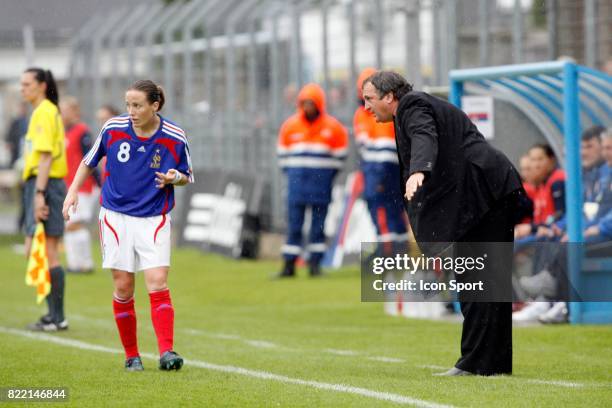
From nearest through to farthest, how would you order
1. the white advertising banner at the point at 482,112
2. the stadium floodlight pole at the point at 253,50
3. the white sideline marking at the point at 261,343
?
the white sideline marking at the point at 261,343
the white advertising banner at the point at 482,112
the stadium floodlight pole at the point at 253,50

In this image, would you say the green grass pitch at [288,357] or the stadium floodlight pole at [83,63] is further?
the stadium floodlight pole at [83,63]

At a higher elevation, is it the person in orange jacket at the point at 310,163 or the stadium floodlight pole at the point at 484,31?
the stadium floodlight pole at the point at 484,31

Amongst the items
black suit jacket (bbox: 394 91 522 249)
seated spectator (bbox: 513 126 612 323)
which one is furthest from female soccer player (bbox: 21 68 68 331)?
black suit jacket (bbox: 394 91 522 249)

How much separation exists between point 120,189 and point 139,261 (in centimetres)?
52

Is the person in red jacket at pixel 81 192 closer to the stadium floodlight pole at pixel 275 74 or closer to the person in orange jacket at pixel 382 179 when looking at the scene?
the person in orange jacket at pixel 382 179

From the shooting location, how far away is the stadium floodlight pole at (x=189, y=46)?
2483 centimetres

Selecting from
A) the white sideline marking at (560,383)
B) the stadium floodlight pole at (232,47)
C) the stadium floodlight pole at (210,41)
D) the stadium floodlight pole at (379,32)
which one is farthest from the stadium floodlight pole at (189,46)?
the white sideline marking at (560,383)

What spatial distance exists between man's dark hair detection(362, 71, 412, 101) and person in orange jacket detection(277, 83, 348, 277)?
9.85 m

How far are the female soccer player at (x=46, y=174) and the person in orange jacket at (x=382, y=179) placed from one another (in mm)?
5573

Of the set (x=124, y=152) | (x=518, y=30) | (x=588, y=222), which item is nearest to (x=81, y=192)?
(x=518, y=30)

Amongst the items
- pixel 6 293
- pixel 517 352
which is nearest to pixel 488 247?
pixel 517 352

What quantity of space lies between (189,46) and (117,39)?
3.57 m

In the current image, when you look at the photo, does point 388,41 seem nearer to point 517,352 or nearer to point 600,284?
point 600,284

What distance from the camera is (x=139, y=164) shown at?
31.2ft
